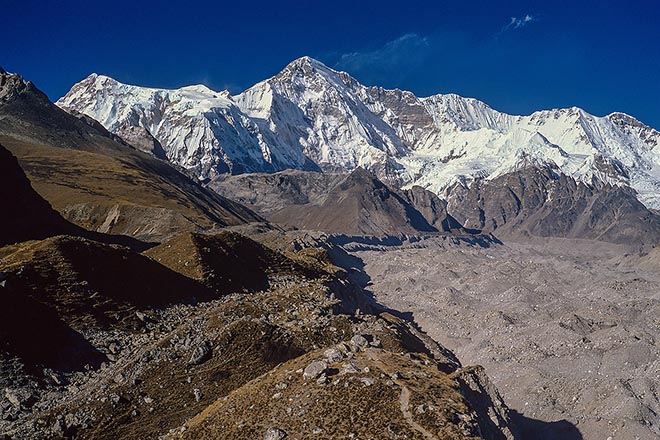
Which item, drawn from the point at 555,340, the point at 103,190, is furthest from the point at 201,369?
the point at 103,190

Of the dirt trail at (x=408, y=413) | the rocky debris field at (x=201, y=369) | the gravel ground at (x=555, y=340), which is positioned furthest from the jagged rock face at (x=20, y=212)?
the gravel ground at (x=555, y=340)

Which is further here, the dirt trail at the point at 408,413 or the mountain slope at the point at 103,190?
the mountain slope at the point at 103,190

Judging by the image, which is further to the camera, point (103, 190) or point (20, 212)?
point (103, 190)

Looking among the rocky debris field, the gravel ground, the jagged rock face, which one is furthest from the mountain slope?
the rocky debris field

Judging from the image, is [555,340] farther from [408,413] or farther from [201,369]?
[408,413]

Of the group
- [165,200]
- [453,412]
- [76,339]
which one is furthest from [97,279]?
[165,200]

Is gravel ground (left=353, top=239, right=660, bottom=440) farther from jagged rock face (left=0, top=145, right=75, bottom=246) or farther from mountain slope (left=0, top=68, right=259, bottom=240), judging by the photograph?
mountain slope (left=0, top=68, right=259, bottom=240)

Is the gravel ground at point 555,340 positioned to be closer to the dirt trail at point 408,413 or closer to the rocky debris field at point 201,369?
the rocky debris field at point 201,369

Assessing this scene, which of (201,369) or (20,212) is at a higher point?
(20,212)
